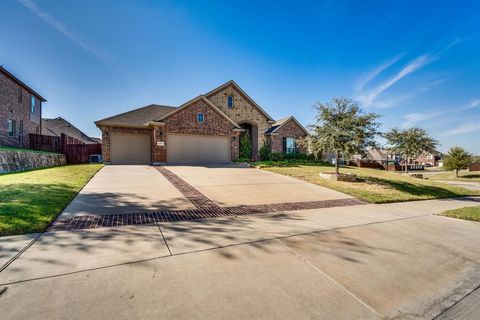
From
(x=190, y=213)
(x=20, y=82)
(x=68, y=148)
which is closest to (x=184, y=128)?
(x=68, y=148)

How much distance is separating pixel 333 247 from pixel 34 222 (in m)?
5.39

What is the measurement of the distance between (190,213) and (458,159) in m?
33.6

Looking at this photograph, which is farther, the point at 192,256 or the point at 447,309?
the point at 192,256

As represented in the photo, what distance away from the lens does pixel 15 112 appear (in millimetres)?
18656

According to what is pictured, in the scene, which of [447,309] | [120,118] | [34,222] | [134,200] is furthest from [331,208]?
[120,118]

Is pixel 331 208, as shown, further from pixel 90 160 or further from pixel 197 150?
pixel 90 160

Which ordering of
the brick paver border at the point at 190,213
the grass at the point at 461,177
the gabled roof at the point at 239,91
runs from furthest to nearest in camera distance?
the grass at the point at 461,177 < the gabled roof at the point at 239,91 < the brick paver border at the point at 190,213

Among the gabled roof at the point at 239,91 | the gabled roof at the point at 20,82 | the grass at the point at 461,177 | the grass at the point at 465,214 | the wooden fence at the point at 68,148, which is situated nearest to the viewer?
the grass at the point at 465,214

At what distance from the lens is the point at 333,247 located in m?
3.69

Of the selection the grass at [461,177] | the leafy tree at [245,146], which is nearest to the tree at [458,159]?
the grass at [461,177]

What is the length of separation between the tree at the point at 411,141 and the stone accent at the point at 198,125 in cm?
1740

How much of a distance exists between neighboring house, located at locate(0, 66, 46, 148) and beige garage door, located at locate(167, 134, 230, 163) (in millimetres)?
12448

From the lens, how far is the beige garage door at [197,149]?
1673 centimetres

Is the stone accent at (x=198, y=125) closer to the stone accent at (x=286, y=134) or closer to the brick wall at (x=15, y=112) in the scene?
the stone accent at (x=286, y=134)
